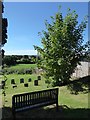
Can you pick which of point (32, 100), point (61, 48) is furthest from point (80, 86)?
point (32, 100)

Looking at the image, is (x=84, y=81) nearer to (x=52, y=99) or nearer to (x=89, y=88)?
(x=89, y=88)

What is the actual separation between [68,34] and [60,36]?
0.76m

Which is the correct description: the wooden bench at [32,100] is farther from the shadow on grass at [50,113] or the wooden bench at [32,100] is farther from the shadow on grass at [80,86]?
the shadow on grass at [80,86]

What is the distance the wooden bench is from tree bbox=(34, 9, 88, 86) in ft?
29.0

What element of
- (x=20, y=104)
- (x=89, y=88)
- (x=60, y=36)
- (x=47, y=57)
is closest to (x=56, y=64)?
(x=47, y=57)

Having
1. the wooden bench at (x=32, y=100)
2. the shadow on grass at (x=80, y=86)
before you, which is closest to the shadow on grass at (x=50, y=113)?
the wooden bench at (x=32, y=100)

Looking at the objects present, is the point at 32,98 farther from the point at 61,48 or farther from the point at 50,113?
the point at 61,48

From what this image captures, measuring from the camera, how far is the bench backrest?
397 inches

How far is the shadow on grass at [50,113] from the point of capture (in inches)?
416

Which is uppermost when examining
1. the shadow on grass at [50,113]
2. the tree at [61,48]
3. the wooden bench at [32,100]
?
the tree at [61,48]

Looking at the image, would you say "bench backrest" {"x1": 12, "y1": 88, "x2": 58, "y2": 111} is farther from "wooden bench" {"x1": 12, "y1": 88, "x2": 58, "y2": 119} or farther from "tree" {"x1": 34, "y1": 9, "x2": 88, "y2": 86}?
"tree" {"x1": 34, "y1": 9, "x2": 88, "y2": 86}

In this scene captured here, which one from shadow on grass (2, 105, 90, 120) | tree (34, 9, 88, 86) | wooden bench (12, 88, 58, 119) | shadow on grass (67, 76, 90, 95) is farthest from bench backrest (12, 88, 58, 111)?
tree (34, 9, 88, 86)

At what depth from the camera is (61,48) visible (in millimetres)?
20922

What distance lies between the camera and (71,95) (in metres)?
16.3
